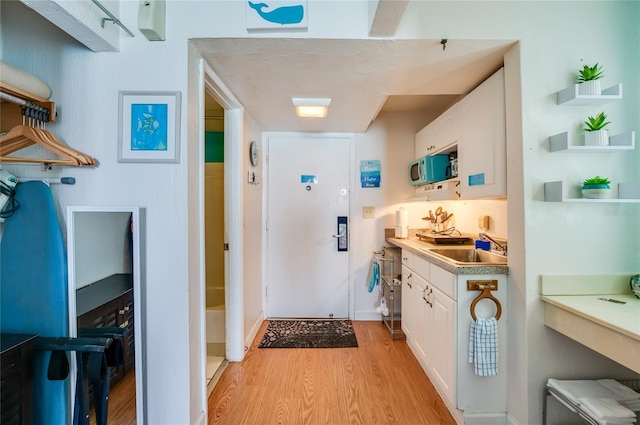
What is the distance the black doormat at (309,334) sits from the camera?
8.08ft

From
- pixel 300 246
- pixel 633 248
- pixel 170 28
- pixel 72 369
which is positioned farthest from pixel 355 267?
pixel 170 28

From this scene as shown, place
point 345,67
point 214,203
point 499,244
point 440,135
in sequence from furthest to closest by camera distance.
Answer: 1. point 214,203
2. point 440,135
3. point 499,244
4. point 345,67

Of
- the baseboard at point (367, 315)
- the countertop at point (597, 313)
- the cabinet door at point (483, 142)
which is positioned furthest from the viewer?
the baseboard at point (367, 315)

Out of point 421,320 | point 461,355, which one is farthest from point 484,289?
point 421,320

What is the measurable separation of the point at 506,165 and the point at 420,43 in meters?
0.82

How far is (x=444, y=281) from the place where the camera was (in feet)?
5.47

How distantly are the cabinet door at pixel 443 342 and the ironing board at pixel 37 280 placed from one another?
201 centimetres

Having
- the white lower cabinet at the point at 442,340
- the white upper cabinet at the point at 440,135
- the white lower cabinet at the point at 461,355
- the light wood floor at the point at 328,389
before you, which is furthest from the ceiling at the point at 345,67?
the light wood floor at the point at 328,389

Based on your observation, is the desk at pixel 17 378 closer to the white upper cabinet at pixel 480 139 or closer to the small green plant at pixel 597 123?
the white upper cabinet at pixel 480 139

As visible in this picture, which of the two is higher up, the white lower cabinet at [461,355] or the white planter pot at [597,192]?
the white planter pot at [597,192]

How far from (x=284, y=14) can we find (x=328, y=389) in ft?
7.47

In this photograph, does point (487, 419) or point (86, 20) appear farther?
point (487, 419)

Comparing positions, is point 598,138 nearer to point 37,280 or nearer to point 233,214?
point 233,214

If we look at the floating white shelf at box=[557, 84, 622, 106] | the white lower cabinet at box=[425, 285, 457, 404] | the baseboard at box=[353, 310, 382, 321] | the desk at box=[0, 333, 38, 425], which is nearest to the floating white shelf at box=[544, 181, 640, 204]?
the floating white shelf at box=[557, 84, 622, 106]
